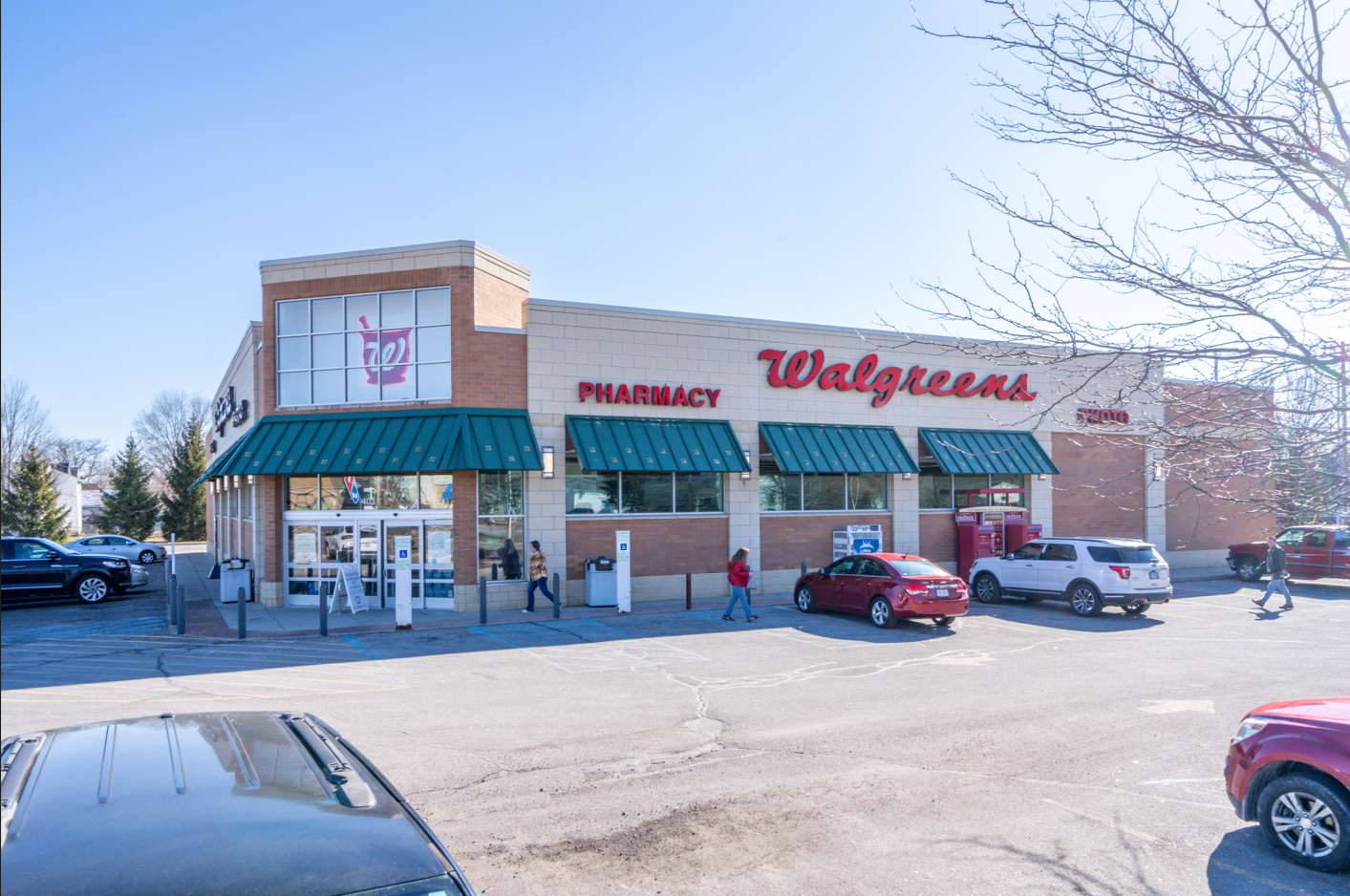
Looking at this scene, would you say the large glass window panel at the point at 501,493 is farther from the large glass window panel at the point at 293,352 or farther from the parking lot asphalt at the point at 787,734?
the large glass window panel at the point at 293,352

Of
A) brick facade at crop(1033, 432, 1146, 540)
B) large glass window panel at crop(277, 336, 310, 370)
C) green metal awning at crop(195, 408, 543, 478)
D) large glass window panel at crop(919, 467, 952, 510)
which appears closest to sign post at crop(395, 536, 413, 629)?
green metal awning at crop(195, 408, 543, 478)

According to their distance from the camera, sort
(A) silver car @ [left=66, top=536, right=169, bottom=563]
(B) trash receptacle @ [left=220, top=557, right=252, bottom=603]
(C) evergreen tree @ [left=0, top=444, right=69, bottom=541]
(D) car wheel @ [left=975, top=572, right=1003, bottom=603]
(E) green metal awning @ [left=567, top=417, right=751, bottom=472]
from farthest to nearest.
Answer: (C) evergreen tree @ [left=0, top=444, right=69, bottom=541] < (A) silver car @ [left=66, top=536, right=169, bottom=563] < (D) car wheel @ [left=975, top=572, right=1003, bottom=603] < (B) trash receptacle @ [left=220, top=557, right=252, bottom=603] < (E) green metal awning @ [left=567, top=417, right=751, bottom=472]

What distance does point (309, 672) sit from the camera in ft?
42.2

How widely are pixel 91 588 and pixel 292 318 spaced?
9730 millimetres

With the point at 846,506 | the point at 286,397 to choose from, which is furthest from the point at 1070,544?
the point at 286,397

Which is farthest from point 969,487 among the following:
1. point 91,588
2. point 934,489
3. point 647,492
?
point 91,588

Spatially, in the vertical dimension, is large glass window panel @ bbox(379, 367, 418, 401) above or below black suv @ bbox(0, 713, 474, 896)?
above

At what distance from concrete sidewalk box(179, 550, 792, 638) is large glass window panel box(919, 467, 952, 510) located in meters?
5.84

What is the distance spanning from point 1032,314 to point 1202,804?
4453mm

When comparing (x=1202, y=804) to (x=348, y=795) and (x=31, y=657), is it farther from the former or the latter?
(x=31, y=657)

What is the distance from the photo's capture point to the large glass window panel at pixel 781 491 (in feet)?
76.6

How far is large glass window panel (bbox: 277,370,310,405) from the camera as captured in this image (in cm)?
2089

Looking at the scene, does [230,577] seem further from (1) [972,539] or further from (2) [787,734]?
(1) [972,539]

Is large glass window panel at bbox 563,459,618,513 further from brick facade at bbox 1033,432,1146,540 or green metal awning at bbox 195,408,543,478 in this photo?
brick facade at bbox 1033,432,1146,540
